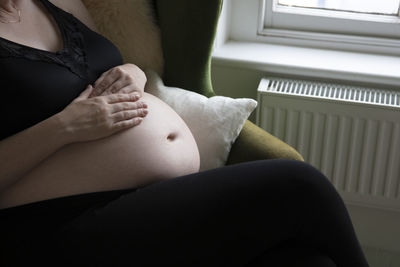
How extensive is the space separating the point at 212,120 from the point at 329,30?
2.62ft

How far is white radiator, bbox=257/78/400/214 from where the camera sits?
5.66 feet

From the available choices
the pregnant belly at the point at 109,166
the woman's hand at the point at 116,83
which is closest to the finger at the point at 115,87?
the woman's hand at the point at 116,83

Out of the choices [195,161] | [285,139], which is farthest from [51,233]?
[285,139]

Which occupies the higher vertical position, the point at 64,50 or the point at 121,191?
the point at 64,50

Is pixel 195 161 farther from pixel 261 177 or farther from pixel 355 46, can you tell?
pixel 355 46

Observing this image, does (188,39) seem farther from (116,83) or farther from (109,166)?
(109,166)

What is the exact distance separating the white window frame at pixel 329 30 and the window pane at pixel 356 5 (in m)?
0.02

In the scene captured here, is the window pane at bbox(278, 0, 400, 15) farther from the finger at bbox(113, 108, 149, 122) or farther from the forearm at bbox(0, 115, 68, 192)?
the forearm at bbox(0, 115, 68, 192)

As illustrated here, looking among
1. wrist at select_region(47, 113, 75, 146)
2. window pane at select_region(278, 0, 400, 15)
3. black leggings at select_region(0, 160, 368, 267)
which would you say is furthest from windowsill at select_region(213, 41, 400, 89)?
wrist at select_region(47, 113, 75, 146)

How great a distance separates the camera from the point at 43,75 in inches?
47.7

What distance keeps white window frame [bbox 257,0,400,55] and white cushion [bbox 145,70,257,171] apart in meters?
0.65

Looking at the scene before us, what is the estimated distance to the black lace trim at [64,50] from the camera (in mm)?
1194

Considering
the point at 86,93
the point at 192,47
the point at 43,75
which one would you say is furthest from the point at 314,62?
the point at 43,75

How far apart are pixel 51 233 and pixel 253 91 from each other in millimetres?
1024
